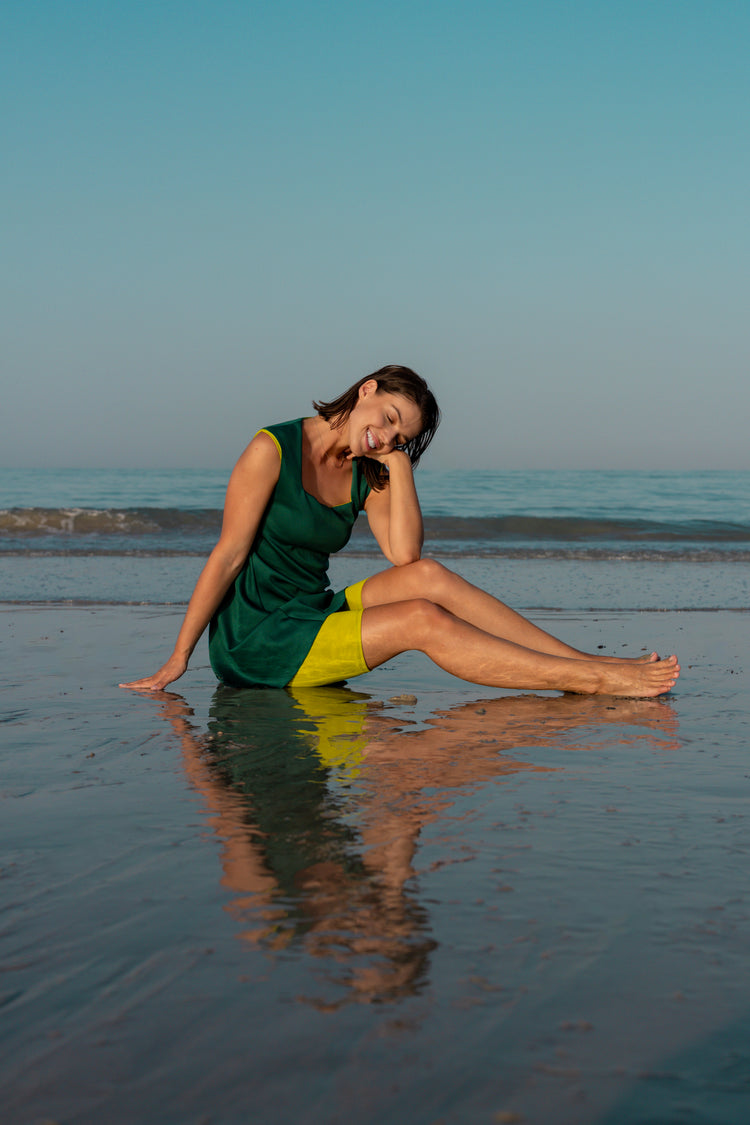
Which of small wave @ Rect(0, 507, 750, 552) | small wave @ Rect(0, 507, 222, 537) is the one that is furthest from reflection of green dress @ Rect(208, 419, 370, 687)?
small wave @ Rect(0, 507, 222, 537)

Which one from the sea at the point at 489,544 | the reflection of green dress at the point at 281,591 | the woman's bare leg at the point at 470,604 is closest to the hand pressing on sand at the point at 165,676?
the reflection of green dress at the point at 281,591

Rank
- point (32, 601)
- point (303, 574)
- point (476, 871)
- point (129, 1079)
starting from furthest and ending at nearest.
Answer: point (32, 601) < point (303, 574) < point (476, 871) < point (129, 1079)

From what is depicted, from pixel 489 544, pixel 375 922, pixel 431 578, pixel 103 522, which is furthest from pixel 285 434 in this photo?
pixel 103 522

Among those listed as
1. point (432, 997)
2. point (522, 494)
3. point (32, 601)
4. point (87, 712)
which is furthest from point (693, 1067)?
point (522, 494)

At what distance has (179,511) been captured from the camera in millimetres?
16938

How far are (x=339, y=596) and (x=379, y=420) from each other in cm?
76

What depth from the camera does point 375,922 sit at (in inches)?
67.9

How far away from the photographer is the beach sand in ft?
4.18

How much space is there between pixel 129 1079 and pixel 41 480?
34.5m

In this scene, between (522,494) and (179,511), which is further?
(522,494)

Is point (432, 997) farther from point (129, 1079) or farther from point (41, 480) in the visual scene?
point (41, 480)

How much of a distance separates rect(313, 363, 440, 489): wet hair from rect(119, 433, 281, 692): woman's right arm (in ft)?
1.10

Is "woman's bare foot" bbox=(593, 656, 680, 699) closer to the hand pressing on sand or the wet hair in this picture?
the wet hair

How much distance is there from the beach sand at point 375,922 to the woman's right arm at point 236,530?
499mm
